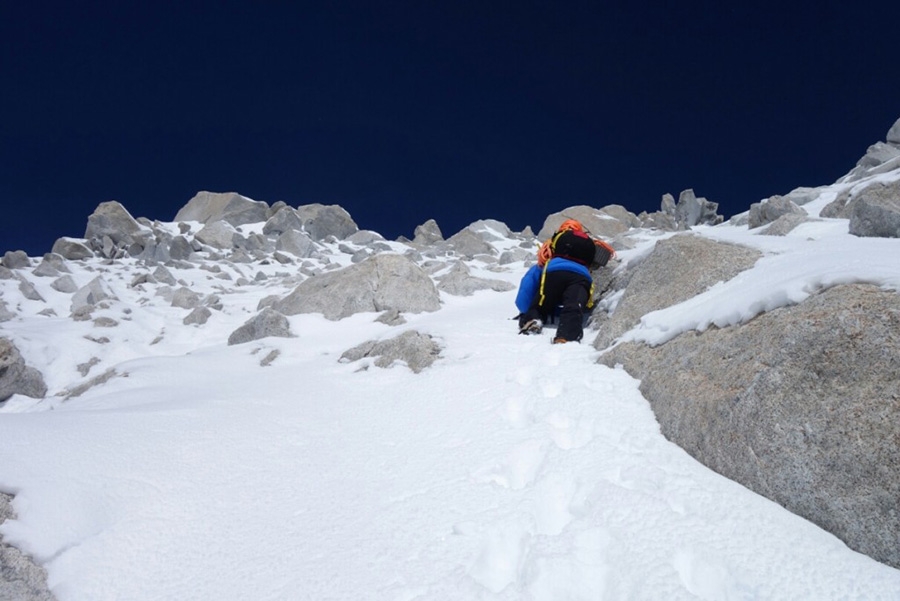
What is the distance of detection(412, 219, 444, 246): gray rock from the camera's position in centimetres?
4497

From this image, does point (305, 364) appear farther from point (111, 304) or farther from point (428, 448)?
point (111, 304)

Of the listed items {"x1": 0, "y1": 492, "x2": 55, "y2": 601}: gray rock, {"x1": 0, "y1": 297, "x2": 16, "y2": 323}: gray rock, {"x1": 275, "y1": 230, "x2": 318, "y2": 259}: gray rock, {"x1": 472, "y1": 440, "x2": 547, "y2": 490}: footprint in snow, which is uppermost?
{"x1": 0, "y1": 492, "x2": 55, "y2": 601}: gray rock

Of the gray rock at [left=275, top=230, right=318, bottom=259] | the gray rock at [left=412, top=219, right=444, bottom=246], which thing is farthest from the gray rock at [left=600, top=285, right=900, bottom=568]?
the gray rock at [left=412, top=219, right=444, bottom=246]

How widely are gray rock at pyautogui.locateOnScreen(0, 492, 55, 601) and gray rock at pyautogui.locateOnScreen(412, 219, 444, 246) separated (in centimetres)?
4229

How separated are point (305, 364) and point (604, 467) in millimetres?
5544

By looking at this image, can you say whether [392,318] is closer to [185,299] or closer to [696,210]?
[185,299]

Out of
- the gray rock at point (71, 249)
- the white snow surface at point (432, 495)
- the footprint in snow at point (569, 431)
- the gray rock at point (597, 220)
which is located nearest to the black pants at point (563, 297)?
the white snow surface at point (432, 495)

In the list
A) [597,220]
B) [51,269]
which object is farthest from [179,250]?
[597,220]

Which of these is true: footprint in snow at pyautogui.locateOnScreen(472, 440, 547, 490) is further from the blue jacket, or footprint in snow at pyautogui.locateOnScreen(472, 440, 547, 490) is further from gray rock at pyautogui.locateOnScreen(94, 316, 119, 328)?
gray rock at pyautogui.locateOnScreen(94, 316, 119, 328)

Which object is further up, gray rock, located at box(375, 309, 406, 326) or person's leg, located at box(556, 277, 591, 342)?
person's leg, located at box(556, 277, 591, 342)

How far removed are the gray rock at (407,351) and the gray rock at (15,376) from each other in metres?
8.30

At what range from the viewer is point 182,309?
54.2 ft

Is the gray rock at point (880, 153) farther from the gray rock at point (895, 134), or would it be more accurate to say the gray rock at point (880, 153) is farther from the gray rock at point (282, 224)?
the gray rock at point (282, 224)

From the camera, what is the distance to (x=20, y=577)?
90.9 inches
